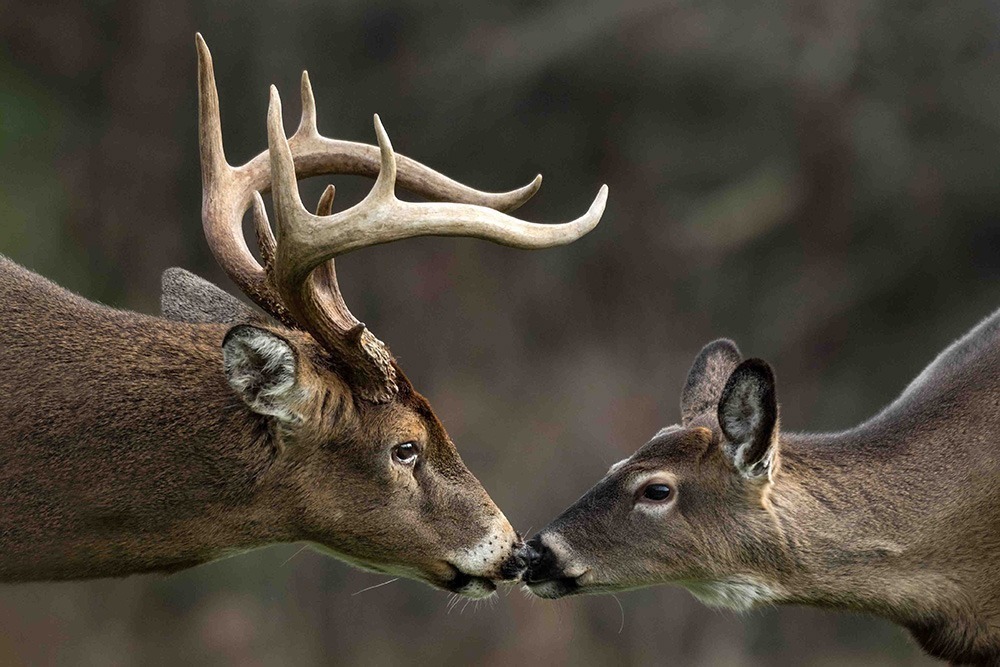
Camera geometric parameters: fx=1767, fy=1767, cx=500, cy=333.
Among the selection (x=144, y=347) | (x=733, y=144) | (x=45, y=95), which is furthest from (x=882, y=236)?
(x=144, y=347)

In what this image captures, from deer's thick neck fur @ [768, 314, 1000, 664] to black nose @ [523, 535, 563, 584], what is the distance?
102cm

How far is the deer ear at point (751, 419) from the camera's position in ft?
24.9

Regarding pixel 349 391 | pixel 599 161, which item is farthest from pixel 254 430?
pixel 599 161

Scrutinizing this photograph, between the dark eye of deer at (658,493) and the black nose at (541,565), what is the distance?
519 millimetres

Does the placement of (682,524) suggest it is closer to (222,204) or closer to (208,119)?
(222,204)

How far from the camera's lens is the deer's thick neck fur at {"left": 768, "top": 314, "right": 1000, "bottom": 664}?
7730mm

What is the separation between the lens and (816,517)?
25.7ft

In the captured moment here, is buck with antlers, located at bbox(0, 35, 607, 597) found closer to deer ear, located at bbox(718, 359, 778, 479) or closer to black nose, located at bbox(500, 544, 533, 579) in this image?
black nose, located at bbox(500, 544, 533, 579)

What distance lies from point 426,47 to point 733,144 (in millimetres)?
3553

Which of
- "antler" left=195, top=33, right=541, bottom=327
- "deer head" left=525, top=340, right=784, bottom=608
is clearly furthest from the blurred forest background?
"deer head" left=525, top=340, right=784, bottom=608

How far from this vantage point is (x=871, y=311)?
19531mm

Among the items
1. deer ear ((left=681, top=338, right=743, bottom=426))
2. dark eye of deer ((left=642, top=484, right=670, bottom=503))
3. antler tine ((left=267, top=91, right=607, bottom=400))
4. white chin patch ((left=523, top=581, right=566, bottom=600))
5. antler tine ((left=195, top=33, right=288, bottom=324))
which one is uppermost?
antler tine ((left=195, top=33, right=288, bottom=324))

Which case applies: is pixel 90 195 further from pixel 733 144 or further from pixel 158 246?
pixel 733 144

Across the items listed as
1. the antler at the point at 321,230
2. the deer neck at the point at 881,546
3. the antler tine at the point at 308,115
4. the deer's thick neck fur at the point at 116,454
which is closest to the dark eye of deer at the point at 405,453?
the antler at the point at 321,230
